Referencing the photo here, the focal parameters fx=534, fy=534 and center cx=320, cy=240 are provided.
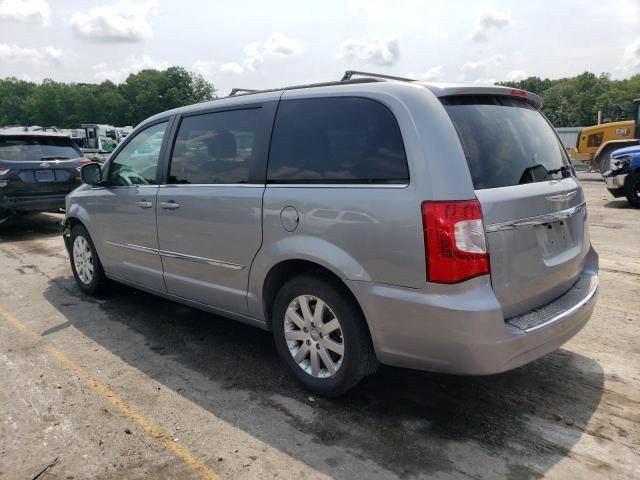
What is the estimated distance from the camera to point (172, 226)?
4180mm

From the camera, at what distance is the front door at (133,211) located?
4.48 m

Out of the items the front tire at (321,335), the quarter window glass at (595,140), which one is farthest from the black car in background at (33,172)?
the quarter window glass at (595,140)

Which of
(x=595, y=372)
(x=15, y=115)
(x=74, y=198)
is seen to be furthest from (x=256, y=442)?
(x=15, y=115)

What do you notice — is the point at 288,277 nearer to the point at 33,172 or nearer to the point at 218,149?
the point at 218,149

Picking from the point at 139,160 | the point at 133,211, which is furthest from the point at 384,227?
the point at 139,160

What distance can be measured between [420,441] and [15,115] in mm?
134186

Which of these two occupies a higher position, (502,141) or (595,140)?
(502,141)

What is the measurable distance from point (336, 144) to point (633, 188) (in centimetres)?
1010

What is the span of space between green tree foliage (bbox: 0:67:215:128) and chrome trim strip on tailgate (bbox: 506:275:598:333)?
4031 inches

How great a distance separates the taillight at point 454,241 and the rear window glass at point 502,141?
21 cm

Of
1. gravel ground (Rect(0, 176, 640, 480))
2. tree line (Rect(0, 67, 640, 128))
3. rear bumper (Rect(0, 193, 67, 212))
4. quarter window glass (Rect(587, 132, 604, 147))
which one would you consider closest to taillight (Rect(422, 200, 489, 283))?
gravel ground (Rect(0, 176, 640, 480))

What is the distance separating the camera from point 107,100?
108 metres

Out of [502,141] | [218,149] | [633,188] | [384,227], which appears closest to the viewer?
[384,227]

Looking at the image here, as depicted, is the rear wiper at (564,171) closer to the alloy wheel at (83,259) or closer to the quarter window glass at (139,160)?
the quarter window glass at (139,160)
